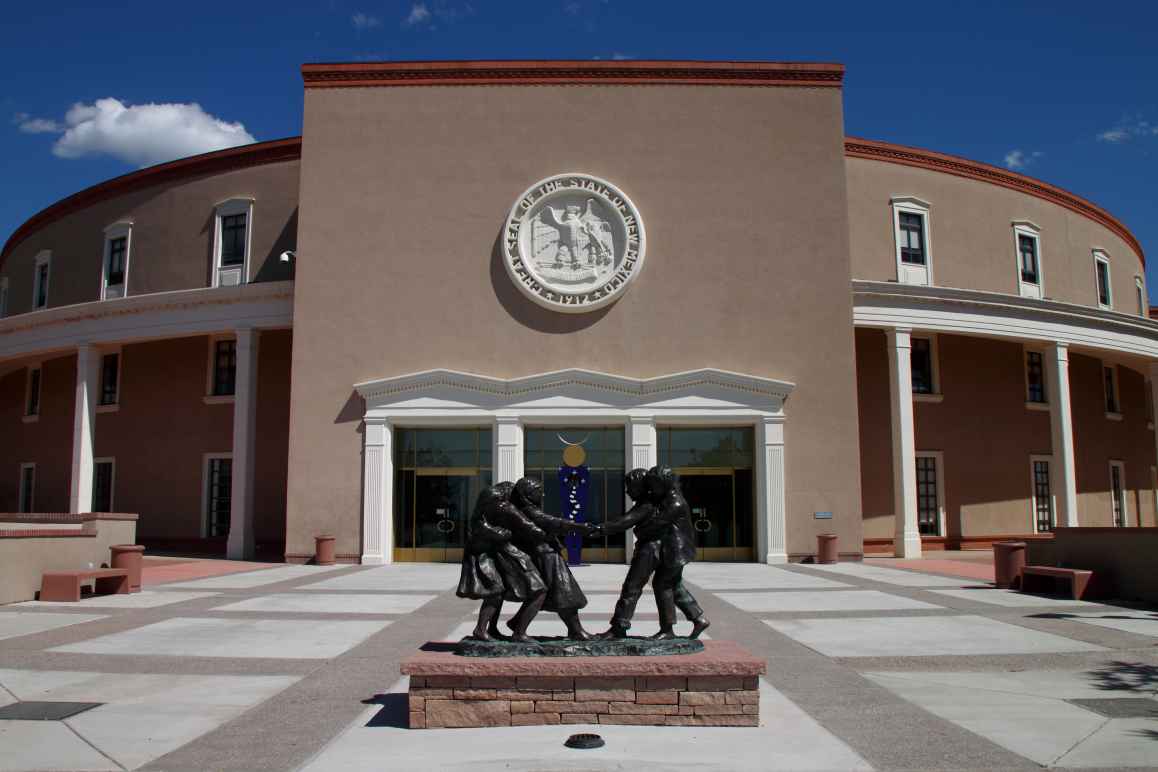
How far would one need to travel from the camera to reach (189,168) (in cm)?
3234

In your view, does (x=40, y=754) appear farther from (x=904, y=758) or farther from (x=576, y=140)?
(x=576, y=140)

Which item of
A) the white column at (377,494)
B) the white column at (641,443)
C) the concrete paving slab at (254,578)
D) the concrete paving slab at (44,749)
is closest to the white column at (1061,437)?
the white column at (641,443)

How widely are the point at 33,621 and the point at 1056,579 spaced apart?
17.4 m

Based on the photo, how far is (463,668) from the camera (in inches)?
290

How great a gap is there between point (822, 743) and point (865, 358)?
80.9 ft

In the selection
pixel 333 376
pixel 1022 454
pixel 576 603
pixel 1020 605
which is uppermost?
pixel 333 376

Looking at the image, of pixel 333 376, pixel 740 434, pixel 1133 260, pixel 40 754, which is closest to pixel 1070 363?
pixel 1133 260

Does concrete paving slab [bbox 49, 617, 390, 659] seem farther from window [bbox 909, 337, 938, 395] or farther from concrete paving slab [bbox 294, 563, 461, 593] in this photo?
window [bbox 909, 337, 938, 395]

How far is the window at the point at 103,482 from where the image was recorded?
106 feet

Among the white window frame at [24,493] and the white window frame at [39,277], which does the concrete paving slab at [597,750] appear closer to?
the white window frame at [24,493]

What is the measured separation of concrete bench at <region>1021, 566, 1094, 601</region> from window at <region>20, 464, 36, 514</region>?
111 ft

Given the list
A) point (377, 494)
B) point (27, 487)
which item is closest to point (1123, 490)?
point (377, 494)

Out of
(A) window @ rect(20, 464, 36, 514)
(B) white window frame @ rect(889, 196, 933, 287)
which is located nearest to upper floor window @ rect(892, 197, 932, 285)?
(B) white window frame @ rect(889, 196, 933, 287)

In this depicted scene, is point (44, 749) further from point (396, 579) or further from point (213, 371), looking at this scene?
point (213, 371)
